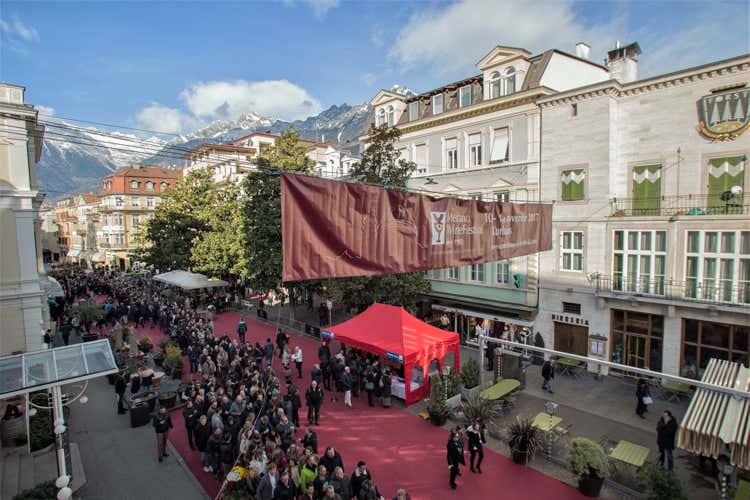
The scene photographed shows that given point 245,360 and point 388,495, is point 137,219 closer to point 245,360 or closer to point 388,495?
point 245,360

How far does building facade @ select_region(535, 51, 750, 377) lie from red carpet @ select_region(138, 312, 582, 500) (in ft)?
34.6

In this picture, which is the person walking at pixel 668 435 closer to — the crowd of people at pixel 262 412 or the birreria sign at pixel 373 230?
the birreria sign at pixel 373 230

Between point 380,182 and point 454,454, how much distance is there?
13.3 meters

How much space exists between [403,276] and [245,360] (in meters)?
8.87

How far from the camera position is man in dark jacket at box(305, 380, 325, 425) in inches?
516

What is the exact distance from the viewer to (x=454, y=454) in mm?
9859

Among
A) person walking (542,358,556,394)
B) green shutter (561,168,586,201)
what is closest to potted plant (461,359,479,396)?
person walking (542,358,556,394)

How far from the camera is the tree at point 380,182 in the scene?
20.3 m

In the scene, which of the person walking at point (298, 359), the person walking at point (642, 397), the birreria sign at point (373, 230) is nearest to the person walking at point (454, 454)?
the birreria sign at point (373, 230)

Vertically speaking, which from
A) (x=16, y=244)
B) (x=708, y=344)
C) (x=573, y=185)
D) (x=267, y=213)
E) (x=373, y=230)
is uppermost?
(x=573, y=185)

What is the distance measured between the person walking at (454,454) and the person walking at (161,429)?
772 cm

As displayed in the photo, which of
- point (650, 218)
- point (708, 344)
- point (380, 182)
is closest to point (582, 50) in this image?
point (650, 218)

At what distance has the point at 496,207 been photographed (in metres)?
11.8

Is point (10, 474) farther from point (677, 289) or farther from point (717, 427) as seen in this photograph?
point (677, 289)
